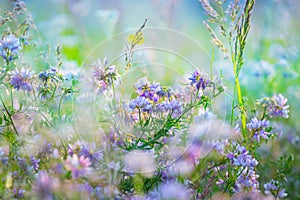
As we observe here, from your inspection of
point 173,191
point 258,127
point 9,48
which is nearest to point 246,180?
point 258,127

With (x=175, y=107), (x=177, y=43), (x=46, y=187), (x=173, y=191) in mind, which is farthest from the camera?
(x=177, y=43)

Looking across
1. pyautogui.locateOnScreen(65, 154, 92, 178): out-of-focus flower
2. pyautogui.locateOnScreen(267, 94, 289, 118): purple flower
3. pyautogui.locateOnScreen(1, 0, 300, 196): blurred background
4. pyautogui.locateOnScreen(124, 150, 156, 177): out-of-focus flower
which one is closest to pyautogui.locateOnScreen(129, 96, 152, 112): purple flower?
pyautogui.locateOnScreen(124, 150, 156, 177): out-of-focus flower

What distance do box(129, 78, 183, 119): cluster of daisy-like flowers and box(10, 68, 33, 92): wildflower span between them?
27 centimetres

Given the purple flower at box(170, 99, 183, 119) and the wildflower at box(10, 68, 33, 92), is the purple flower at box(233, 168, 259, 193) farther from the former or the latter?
the wildflower at box(10, 68, 33, 92)

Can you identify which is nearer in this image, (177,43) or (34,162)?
(34,162)

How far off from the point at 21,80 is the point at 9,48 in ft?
0.35

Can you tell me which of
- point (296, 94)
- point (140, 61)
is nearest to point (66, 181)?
point (140, 61)

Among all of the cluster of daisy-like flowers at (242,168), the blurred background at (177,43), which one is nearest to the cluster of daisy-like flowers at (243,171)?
the cluster of daisy-like flowers at (242,168)

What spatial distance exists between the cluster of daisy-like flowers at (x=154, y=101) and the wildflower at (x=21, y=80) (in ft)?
0.88

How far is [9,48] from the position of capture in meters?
1.51

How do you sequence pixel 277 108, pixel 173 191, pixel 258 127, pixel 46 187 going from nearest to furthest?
pixel 46 187 → pixel 173 191 → pixel 258 127 → pixel 277 108

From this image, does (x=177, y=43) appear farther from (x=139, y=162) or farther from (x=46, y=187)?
(x=46, y=187)

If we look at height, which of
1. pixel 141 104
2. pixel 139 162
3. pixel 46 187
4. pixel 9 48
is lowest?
pixel 46 187

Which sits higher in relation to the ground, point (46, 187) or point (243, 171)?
point (243, 171)
